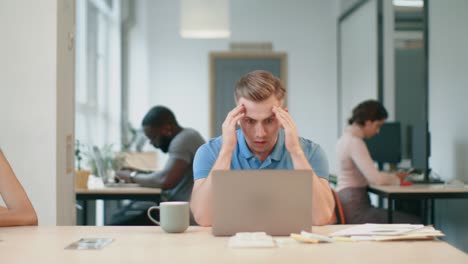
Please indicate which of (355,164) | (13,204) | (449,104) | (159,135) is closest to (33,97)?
(13,204)

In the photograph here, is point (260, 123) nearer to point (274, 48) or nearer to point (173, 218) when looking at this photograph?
point (173, 218)

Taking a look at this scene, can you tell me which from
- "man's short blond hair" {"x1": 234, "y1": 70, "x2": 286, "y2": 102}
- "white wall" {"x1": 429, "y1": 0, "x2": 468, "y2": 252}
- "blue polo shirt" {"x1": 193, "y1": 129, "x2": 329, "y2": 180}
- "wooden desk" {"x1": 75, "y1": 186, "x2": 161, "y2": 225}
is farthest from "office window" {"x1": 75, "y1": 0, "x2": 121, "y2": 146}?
"man's short blond hair" {"x1": 234, "y1": 70, "x2": 286, "y2": 102}

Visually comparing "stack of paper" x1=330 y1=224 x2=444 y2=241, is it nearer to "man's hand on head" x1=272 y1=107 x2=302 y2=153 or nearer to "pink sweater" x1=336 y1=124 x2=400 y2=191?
"man's hand on head" x1=272 y1=107 x2=302 y2=153

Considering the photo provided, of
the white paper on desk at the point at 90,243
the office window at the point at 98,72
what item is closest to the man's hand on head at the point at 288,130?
the white paper on desk at the point at 90,243

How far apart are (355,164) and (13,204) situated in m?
3.09

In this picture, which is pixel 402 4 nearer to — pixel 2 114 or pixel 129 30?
pixel 129 30

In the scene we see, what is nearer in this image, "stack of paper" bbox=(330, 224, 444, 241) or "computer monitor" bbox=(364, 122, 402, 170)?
"stack of paper" bbox=(330, 224, 444, 241)

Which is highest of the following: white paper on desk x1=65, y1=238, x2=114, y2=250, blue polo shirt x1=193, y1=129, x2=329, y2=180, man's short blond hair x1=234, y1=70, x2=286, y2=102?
man's short blond hair x1=234, y1=70, x2=286, y2=102

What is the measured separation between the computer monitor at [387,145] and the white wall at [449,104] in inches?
19.0

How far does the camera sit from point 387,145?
642 centimetres

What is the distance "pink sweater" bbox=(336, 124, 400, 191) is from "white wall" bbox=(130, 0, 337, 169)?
4.52 m

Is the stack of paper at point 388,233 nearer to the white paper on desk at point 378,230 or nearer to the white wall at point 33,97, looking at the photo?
the white paper on desk at point 378,230

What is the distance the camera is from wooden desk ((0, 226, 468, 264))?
1.65 m

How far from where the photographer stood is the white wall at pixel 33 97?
3070 millimetres
